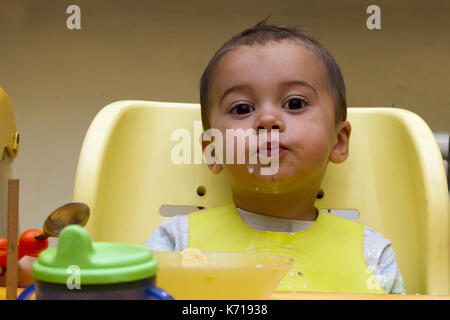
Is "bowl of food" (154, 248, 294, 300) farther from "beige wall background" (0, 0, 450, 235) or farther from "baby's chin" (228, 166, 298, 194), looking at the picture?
"beige wall background" (0, 0, 450, 235)

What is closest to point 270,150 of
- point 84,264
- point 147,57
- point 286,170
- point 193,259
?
point 286,170

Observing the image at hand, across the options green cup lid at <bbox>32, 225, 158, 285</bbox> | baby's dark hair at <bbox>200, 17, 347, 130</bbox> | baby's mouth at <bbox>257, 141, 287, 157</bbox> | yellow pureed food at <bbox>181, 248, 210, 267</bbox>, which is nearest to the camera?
green cup lid at <bbox>32, 225, 158, 285</bbox>

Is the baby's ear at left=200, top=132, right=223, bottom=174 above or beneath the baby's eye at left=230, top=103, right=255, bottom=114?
beneath

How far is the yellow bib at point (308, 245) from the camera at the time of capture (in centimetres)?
72

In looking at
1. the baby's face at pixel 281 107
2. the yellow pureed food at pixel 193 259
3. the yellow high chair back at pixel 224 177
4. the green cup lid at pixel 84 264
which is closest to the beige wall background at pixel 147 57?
the yellow high chair back at pixel 224 177

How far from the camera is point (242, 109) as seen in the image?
0.71 m

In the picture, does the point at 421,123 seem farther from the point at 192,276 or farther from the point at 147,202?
the point at 192,276

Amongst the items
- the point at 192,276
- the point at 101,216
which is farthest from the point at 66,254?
the point at 101,216

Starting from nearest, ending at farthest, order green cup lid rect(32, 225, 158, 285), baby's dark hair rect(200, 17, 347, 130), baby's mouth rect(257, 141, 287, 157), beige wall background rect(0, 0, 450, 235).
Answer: green cup lid rect(32, 225, 158, 285)
baby's mouth rect(257, 141, 287, 157)
baby's dark hair rect(200, 17, 347, 130)
beige wall background rect(0, 0, 450, 235)

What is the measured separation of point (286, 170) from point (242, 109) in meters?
0.10

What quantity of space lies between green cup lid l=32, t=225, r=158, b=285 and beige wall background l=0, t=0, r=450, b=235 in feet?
3.65

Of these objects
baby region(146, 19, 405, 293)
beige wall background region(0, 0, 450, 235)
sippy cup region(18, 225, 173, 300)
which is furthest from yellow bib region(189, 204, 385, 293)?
beige wall background region(0, 0, 450, 235)

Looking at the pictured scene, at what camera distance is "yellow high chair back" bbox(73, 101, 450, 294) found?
0.78 metres

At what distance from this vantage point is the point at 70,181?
139cm
